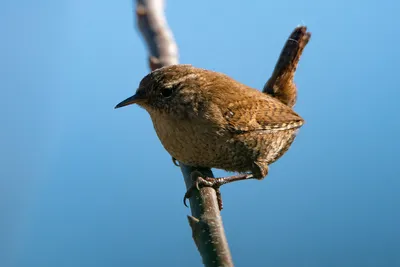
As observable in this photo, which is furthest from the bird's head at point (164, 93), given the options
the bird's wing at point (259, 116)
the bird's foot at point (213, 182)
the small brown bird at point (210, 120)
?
the bird's foot at point (213, 182)

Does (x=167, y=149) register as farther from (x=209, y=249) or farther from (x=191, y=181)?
(x=209, y=249)

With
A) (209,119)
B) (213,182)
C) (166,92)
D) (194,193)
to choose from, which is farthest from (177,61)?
(194,193)

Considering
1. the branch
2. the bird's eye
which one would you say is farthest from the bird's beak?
the branch

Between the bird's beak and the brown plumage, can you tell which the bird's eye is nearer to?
the brown plumage

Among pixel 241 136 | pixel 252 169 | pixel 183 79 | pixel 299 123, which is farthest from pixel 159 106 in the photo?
pixel 299 123

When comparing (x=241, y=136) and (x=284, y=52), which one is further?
(x=284, y=52)

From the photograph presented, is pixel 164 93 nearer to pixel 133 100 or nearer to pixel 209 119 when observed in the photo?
pixel 133 100
